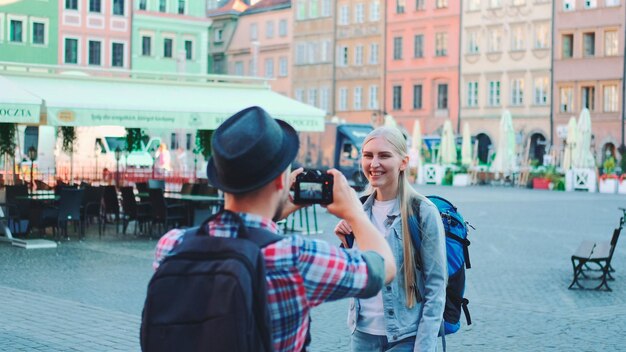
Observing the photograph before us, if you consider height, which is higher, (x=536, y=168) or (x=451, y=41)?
(x=451, y=41)

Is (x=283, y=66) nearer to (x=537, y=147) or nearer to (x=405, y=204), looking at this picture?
(x=537, y=147)

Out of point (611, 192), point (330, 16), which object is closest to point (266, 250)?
point (611, 192)

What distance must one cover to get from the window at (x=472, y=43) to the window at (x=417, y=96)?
14.2ft

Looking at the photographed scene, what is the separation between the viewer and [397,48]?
6950 cm

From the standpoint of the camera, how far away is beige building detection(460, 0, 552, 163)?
6006cm

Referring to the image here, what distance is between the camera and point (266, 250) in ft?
8.58

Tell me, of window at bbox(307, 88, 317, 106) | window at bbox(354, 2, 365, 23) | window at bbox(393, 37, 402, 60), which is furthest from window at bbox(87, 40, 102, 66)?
window at bbox(393, 37, 402, 60)

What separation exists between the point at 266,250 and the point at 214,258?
0.15 meters

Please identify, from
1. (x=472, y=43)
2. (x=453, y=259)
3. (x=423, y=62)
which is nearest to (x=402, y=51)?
(x=423, y=62)

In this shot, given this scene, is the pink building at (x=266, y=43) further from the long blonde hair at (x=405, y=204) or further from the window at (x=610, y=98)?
the long blonde hair at (x=405, y=204)

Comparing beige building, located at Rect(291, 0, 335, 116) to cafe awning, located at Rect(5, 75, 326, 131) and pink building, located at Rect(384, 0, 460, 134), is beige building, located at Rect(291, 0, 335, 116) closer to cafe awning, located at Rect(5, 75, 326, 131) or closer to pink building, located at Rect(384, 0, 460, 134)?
pink building, located at Rect(384, 0, 460, 134)

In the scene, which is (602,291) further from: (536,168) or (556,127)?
(556,127)

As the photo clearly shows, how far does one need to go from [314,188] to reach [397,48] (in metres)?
67.2

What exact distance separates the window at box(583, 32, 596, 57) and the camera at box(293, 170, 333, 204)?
57.6 meters
